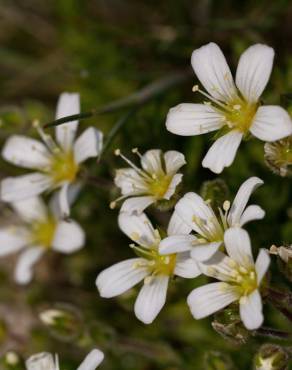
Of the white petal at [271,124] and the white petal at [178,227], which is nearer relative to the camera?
the white petal at [271,124]

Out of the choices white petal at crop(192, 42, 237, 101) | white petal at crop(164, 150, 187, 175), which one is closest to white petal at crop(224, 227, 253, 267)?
white petal at crop(164, 150, 187, 175)

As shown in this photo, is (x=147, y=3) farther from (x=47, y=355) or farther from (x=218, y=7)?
(x=47, y=355)

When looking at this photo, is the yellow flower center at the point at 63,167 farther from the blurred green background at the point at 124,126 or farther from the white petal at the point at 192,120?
the white petal at the point at 192,120

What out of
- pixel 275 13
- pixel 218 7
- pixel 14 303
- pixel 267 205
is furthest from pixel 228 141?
pixel 14 303

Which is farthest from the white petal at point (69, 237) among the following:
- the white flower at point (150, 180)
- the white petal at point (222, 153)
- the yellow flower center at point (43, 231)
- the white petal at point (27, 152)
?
the white petal at point (222, 153)

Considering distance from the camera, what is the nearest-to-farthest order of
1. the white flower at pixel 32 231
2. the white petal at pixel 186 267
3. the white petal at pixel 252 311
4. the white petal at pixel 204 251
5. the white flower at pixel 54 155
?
the white petal at pixel 252 311 < the white petal at pixel 204 251 < the white petal at pixel 186 267 < the white flower at pixel 54 155 < the white flower at pixel 32 231

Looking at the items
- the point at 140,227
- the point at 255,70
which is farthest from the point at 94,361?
the point at 255,70
